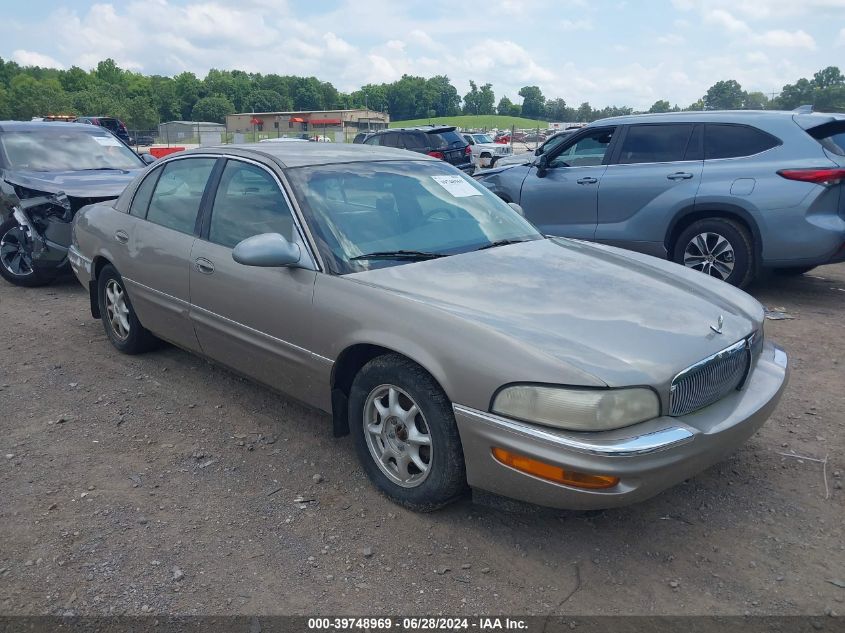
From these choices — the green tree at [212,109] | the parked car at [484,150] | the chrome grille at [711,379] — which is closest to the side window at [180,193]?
the chrome grille at [711,379]

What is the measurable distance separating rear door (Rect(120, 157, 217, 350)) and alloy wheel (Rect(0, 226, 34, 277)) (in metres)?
3.18

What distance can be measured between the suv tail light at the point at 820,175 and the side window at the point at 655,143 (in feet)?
3.82

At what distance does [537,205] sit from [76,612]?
21.3 feet

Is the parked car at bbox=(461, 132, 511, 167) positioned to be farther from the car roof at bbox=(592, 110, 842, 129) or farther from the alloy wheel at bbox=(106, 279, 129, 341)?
the alloy wheel at bbox=(106, 279, 129, 341)

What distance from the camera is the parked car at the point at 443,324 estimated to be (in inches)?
103

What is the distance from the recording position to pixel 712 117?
23.2 feet

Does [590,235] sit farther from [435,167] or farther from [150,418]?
[150,418]

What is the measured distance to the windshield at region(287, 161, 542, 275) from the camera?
3537 millimetres

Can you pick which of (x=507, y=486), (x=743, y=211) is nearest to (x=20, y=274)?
(x=507, y=486)

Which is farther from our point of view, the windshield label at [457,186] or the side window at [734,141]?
the side window at [734,141]

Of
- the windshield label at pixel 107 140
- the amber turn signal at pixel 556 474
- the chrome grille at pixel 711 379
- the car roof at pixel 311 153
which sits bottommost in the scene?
the amber turn signal at pixel 556 474

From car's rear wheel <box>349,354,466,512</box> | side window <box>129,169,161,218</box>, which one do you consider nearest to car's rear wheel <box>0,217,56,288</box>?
side window <box>129,169,161,218</box>

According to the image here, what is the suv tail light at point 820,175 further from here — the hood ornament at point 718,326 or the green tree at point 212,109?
the green tree at point 212,109

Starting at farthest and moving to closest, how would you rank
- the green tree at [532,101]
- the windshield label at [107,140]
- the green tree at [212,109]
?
the green tree at [532,101]
the green tree at [212,109]
the windshield label at [107,140]
